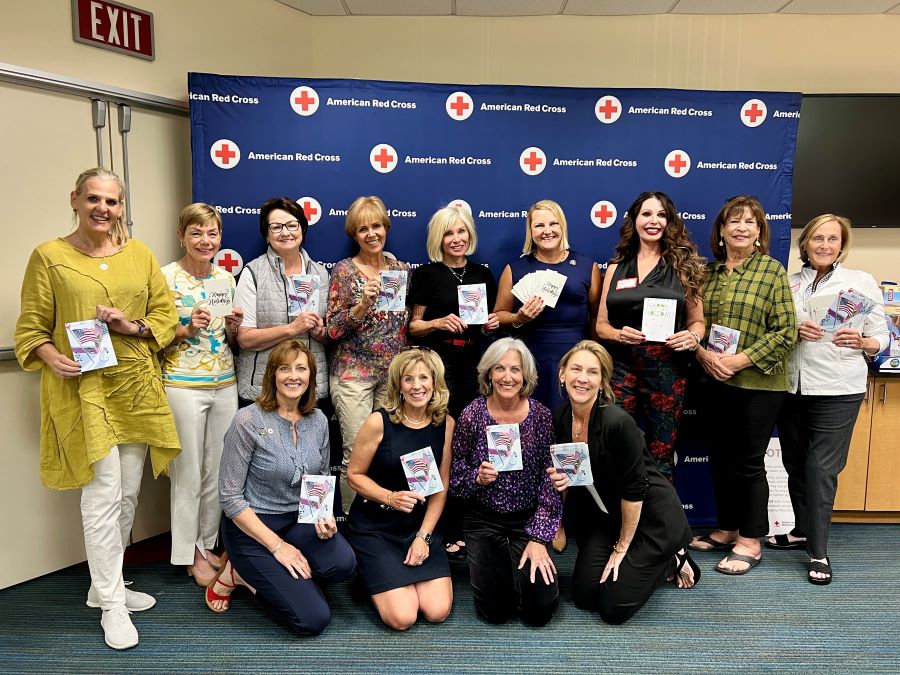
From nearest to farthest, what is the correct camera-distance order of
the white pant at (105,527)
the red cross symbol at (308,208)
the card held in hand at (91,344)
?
1. the card held in hand at (91,344)
2. the white pant at (105,527)
3. the red cross symbol at (308,208)

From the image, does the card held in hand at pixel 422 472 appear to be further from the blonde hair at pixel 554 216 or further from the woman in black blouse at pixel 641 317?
the blonde hair at pixel 554 216

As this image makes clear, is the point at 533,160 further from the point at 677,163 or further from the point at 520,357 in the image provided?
the point at 520,357

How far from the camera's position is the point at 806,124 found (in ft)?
14.0

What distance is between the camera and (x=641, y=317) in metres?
3.24

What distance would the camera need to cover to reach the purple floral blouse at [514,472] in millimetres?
2926

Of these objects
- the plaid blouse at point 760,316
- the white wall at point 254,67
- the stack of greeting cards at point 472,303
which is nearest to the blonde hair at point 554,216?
the stack of greeting cards at point 472,303

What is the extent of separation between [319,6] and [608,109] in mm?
2056

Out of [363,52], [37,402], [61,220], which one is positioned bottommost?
[37,402]

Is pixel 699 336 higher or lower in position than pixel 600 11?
lower

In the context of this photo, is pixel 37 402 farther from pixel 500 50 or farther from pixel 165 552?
pixel 500 50

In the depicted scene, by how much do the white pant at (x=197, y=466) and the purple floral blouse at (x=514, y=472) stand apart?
115 cm

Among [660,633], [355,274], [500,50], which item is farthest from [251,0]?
[660,633]

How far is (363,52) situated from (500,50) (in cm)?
95

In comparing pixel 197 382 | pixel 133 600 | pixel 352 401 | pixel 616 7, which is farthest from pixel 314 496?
pixel 616 7
